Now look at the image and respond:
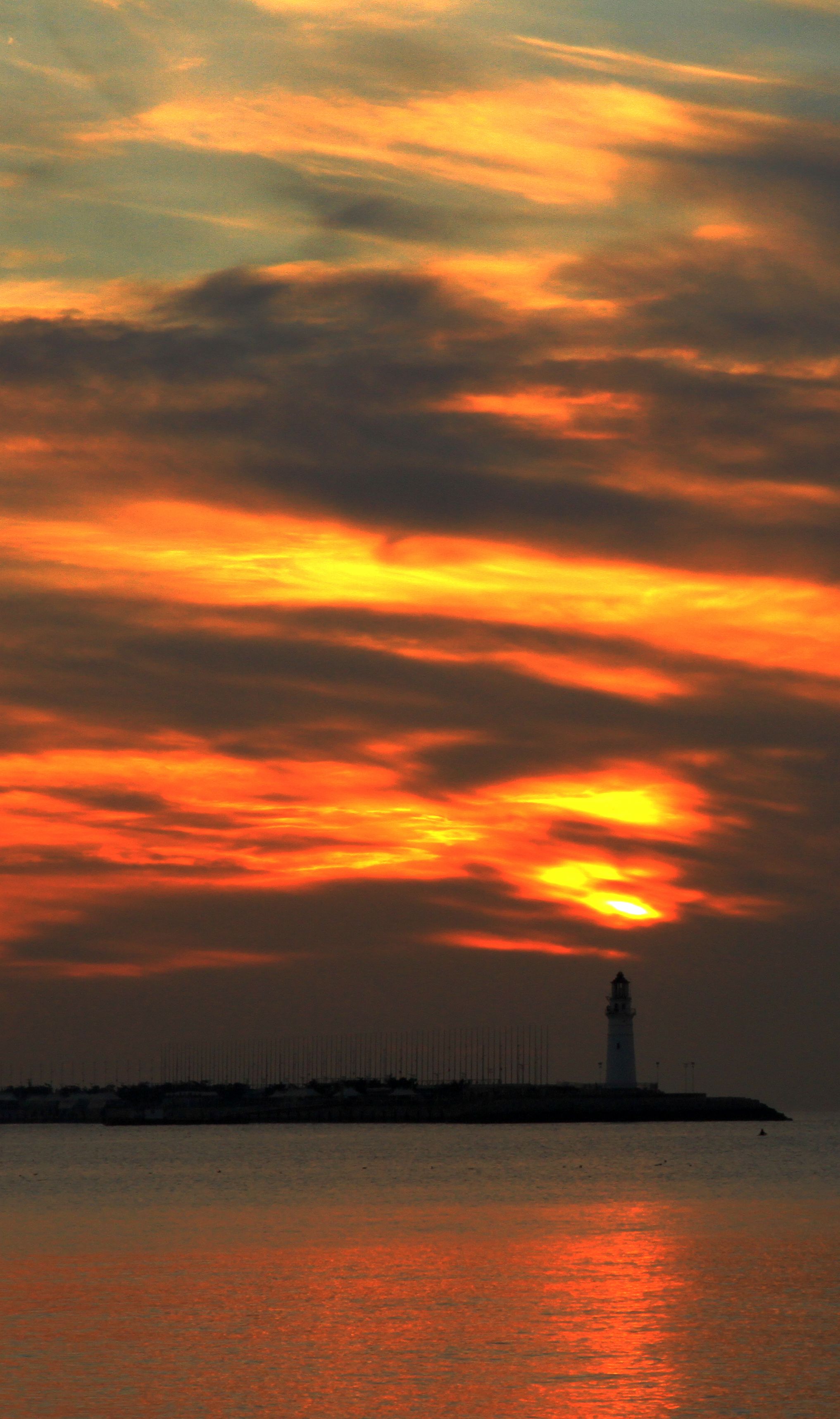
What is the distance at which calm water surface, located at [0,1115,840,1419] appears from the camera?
40094 millimetres

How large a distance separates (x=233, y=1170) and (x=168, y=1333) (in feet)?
265

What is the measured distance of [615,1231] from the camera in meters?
78.1

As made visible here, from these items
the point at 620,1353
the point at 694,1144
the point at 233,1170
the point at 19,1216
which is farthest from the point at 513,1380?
the point at 694,1144

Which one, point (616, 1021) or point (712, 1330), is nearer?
point (712, 1330)

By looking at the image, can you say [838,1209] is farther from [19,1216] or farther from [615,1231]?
[19,1216]

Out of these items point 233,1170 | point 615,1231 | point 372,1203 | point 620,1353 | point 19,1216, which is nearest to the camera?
point 620,1353

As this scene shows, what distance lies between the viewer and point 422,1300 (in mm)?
54500

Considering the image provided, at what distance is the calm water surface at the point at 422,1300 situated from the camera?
40094 mm

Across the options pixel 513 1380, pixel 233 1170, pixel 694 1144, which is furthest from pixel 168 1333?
pixel 694 1144

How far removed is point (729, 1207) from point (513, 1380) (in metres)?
52.1

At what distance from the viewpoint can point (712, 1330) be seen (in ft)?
162

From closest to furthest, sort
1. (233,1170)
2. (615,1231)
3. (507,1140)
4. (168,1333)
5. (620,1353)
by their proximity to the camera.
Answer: (620,1353)
(168,1333)
(615,1231)
(233,1170)
(507,1140)

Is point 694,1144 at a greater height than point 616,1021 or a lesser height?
lesser

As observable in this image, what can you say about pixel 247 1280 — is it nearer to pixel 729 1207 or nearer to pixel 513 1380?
pixel 513 1380
